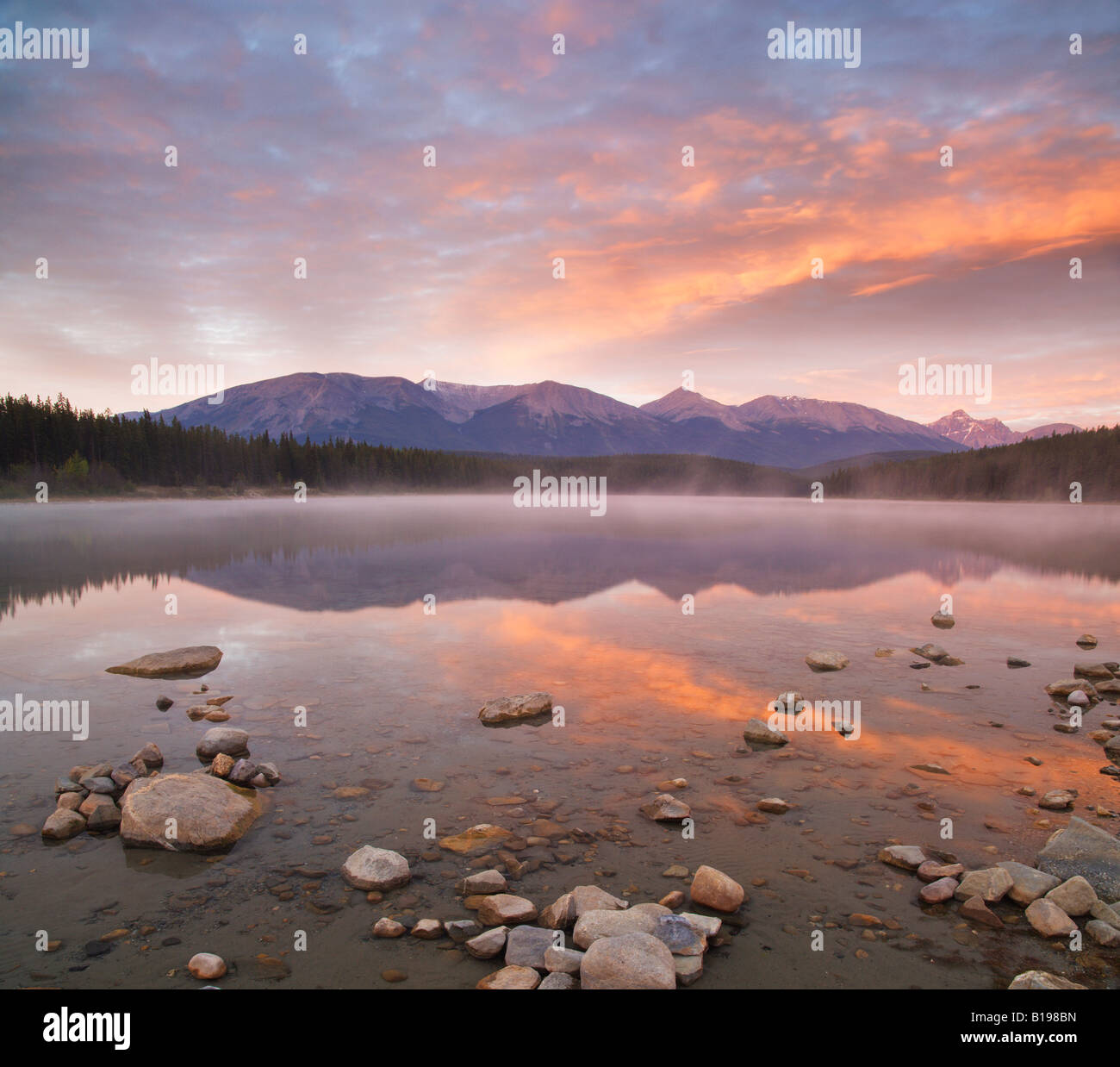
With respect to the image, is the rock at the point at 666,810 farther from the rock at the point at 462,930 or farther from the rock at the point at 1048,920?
the rock at the point at 1048,920

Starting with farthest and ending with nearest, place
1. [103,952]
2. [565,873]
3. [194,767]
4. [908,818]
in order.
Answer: [194,767]
[908,818]
[565,873]
[103,952]

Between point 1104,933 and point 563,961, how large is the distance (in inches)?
216

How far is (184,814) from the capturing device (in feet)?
27.0

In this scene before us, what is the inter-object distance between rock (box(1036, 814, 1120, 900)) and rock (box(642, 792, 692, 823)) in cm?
426

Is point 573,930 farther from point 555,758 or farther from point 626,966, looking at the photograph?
point 555,758

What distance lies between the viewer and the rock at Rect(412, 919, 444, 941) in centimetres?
635

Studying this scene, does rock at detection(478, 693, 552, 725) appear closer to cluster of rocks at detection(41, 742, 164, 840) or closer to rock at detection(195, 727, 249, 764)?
rock at detection(195, 727, 249, 764)

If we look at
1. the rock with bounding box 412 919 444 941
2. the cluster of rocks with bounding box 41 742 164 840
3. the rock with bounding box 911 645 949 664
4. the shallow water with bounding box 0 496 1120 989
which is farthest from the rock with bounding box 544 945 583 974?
the rock with bounding box 911 645 949 664

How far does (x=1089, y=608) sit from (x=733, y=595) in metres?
14.8

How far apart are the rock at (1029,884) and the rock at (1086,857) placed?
295mm

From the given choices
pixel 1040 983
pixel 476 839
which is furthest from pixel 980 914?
pixel 476 839

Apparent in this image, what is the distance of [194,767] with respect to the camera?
10195mm
